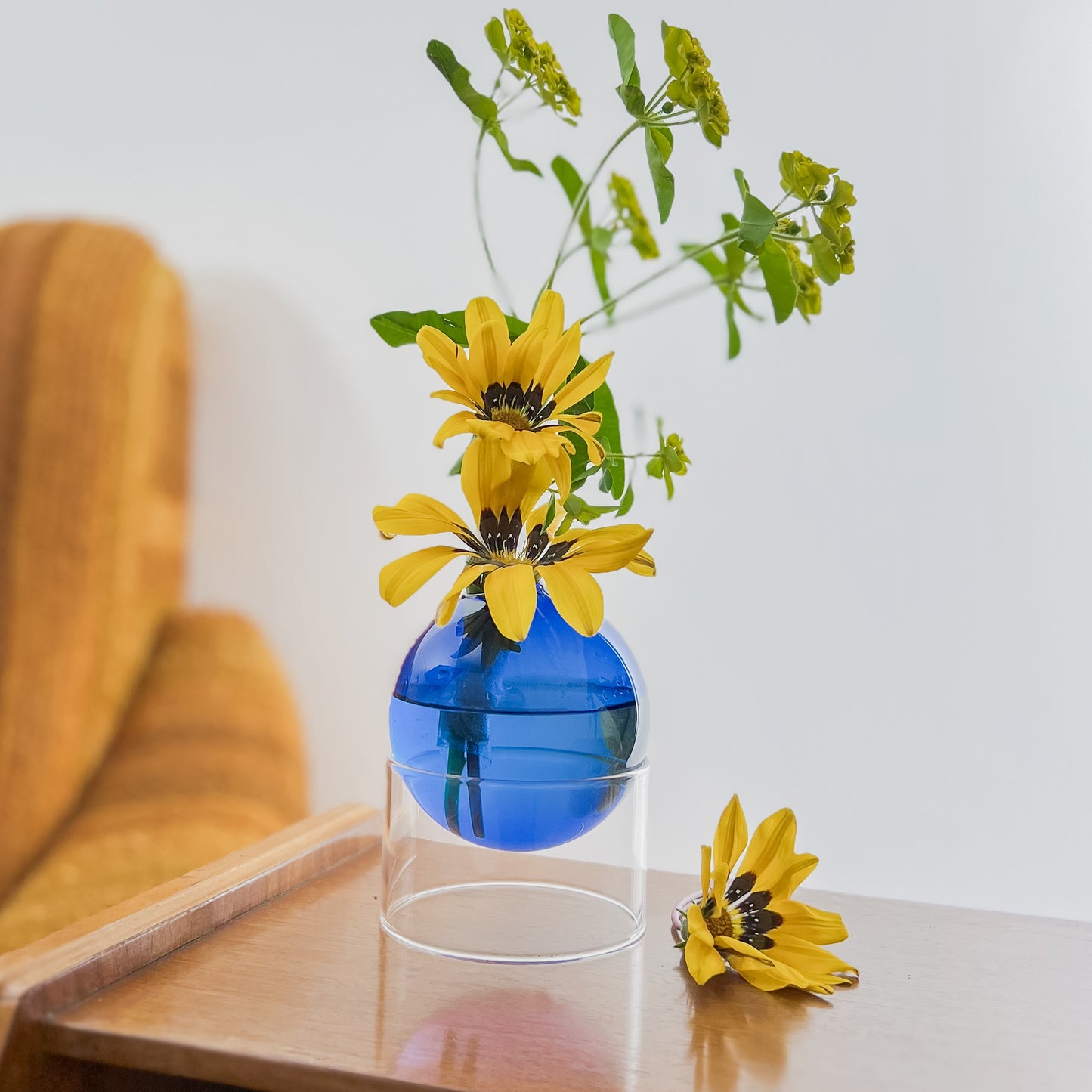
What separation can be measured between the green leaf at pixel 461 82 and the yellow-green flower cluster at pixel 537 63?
0.09 ft

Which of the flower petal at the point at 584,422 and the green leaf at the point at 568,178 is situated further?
the green leaf at the point at 568,178

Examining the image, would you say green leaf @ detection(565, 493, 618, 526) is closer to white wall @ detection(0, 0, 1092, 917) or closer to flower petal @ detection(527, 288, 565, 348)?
flower petal @ detection(527, 288, 565, 348)

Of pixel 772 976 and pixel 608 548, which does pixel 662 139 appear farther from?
pixel 772 976

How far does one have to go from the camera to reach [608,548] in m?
0.50

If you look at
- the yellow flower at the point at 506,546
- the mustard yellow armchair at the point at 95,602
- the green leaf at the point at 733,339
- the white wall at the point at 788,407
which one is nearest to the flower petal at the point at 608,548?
the yellow flower at the point at 506,546

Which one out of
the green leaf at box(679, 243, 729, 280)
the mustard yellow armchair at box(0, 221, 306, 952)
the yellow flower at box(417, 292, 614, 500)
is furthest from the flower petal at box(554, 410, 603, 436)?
the mustard yellow armchair at box(0, 221, 306, 952)

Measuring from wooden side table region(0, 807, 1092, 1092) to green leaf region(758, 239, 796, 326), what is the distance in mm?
346

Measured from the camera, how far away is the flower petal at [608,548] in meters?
0.49

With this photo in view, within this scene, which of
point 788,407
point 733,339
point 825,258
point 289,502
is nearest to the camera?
point 825,258

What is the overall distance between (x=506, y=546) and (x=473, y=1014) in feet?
0.69

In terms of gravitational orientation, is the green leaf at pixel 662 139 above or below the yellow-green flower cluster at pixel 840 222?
above

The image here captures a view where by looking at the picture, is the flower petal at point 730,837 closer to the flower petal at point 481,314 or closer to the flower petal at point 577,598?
the flower petal at point 577,598

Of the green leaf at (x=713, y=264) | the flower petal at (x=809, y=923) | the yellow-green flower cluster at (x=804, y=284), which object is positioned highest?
the green leaf at (x=713, y=264)

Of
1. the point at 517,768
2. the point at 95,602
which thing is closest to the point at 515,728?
the point at 517,768
